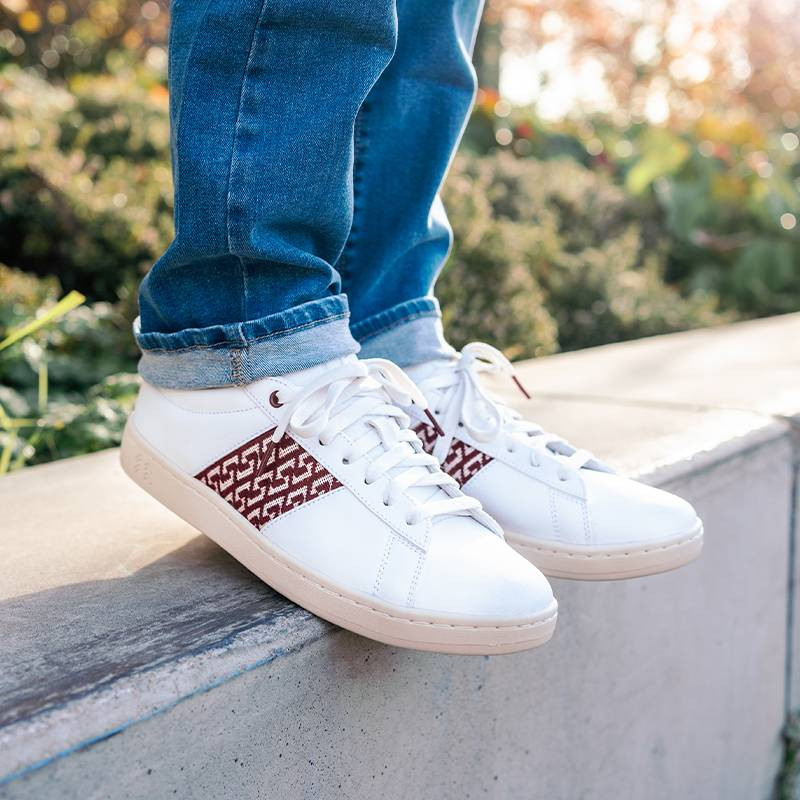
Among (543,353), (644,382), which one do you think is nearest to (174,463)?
(644,382)

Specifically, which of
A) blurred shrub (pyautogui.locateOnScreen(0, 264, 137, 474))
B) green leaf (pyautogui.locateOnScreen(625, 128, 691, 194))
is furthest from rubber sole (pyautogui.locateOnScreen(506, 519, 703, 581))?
green leaf (pyautogui.locateOnScreen(625, 128, 691, 194))

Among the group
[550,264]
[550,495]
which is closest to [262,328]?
[550,495]

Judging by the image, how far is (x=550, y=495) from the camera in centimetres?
104

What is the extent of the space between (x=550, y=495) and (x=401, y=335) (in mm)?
284

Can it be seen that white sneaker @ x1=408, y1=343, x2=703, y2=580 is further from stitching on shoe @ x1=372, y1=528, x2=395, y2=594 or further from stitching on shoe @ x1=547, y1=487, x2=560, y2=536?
stitching on shoe @ x1=372, y1=528, x2=395, y2=594

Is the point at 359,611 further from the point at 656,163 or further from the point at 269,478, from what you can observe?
the point at 656,163

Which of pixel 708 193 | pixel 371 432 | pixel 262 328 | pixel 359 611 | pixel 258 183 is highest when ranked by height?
pixel 258 183

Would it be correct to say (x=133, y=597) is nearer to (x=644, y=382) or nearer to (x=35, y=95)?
(x=644, y=382)

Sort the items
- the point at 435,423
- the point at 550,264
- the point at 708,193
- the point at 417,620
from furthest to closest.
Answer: the point at 708,193
the point at 550,264
the point at 435,423
the point at 417,620

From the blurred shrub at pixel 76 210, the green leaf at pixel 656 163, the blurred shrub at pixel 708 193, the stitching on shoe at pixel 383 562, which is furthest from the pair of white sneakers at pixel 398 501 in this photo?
the green leaf at pixel 656 163

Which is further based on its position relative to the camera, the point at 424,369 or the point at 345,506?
the point at 424,369

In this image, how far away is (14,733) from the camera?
25.5 inches

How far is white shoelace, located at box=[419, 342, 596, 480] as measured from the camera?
1084 millimetres

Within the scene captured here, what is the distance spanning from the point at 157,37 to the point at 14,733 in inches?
244
